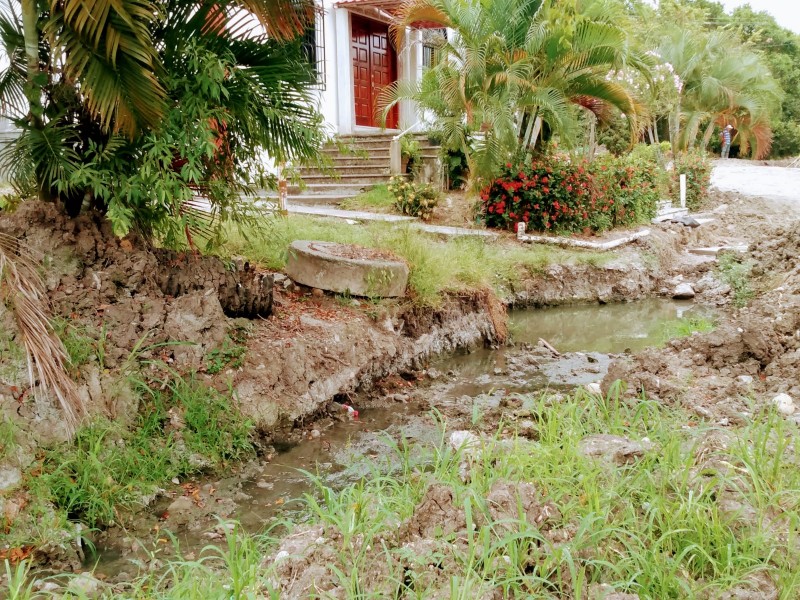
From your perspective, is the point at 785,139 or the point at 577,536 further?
the point at 785,139

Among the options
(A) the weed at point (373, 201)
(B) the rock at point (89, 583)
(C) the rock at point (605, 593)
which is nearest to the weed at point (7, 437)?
(B) the rock at point (89, 583)

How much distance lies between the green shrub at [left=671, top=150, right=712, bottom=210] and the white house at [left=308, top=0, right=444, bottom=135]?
775 centimetres

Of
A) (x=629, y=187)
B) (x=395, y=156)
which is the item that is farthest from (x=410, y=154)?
(x=629, y=187)

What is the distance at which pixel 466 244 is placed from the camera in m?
10.1

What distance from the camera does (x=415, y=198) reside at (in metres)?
12.8

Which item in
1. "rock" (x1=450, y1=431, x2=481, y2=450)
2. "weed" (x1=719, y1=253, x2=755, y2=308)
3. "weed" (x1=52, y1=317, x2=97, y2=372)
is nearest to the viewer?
"rock" (x1=450, y1=431, x2=481, y2=450)

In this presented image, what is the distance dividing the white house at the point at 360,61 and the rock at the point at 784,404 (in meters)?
10.3

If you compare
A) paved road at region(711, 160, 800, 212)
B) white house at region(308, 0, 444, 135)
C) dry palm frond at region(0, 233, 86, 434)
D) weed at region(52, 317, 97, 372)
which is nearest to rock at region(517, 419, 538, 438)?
dry palm frond at region(0, 233, 86, 434)

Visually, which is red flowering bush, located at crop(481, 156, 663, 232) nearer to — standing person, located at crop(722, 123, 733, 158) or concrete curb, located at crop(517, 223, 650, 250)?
concrete curb, located at crop(517, 223, 650, 250)

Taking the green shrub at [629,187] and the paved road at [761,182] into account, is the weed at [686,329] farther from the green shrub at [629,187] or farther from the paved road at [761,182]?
the paved road at [761,182]

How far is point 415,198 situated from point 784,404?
897cm

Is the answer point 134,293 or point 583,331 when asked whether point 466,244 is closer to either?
point 583,331

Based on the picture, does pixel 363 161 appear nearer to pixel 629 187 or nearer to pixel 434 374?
pixel 629 187

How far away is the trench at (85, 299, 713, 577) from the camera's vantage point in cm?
418
